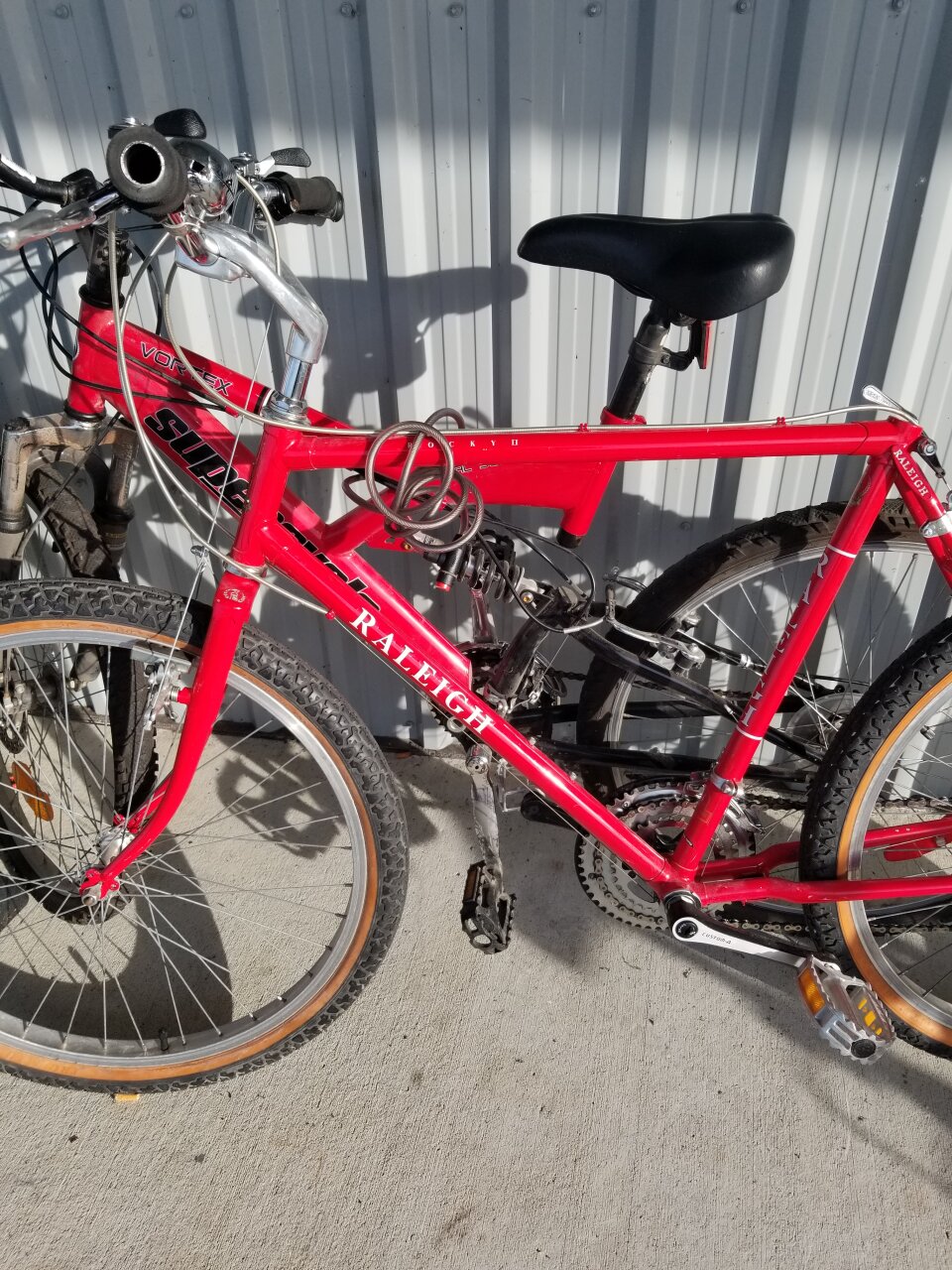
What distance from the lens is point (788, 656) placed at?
4.84ft

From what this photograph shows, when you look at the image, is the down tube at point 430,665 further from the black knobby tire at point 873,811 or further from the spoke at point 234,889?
the spoke at point 234,889

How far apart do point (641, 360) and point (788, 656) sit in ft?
1.89

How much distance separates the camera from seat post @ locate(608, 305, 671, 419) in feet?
4.49

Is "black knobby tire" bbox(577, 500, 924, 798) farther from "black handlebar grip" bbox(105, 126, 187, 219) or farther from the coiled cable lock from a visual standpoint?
"black handlebar grip" bbox(105, 126, 187, 219)

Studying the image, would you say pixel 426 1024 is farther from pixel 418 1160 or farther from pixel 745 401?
pixel 745 401

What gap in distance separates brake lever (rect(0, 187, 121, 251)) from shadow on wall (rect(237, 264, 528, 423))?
79cm

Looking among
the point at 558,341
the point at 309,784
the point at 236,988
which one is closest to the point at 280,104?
the point at 558,341

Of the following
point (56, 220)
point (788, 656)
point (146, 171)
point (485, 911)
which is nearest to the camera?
point (146, 171)

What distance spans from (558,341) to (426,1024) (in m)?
1.58

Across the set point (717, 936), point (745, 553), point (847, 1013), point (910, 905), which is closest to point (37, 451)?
point (745, 553)

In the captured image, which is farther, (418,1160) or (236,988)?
(236,988)

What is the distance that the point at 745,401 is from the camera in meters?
1.90

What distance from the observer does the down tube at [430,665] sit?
1.41 m

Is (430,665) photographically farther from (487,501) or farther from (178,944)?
(178,944)
